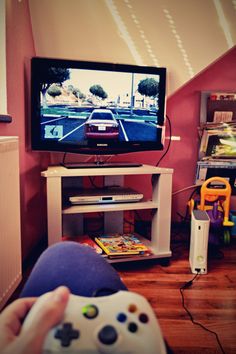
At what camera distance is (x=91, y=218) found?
2.69 metres

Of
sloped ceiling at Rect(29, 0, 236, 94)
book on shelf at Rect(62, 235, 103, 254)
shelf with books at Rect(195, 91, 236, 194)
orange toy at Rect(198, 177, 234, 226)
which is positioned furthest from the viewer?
shelf with books at Rect(195, 91, 236, 194)

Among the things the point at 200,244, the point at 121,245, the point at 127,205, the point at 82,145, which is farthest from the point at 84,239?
the point at 200,244

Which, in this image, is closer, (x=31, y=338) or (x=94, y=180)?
(x=31, y=338)

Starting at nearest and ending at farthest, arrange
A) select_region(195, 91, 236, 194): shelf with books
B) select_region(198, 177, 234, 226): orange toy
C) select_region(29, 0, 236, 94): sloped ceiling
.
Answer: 1. select_region(29, 0, 236, 94): sloped ceiling
2. select_region(198, 177, 234, 226): orange toy
3. select_region(195, 91, 236, 194): shelf with books

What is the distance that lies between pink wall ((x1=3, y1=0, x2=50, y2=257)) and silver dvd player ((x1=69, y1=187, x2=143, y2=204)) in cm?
28

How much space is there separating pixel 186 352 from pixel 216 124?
1.76m

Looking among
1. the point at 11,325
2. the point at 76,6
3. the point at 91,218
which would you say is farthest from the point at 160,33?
the point at 11,325

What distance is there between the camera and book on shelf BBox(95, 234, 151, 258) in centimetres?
193

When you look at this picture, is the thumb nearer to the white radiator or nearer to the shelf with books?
the white radiator

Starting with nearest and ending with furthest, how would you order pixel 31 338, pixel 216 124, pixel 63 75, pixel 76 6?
pixel 31 338, pixel 63 75, pixel 76 6, pixel 216 124

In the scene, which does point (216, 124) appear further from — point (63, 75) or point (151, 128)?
point (63, 75)

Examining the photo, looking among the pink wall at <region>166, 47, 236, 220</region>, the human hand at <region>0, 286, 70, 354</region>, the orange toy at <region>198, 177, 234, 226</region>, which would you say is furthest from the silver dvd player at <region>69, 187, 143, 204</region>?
the human hand at <region>0, 286, 70, 354</region>

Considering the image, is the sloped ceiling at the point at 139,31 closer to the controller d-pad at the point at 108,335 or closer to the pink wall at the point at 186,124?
the pink wall at the point at 186,124

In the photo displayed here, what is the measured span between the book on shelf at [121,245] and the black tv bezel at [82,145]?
21.0 inches
